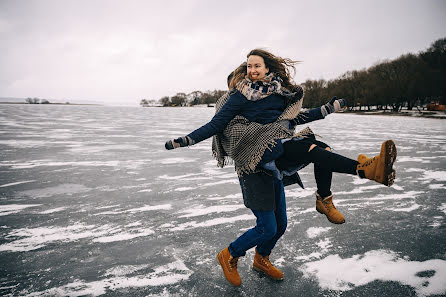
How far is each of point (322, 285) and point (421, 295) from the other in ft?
2.02

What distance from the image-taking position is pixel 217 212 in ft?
10.7

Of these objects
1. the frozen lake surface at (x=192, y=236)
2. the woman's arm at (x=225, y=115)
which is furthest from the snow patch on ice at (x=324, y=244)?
the woman's arm at (x=225, y=115)

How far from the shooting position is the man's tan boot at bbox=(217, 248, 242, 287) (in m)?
1.97

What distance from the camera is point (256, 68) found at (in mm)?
1904

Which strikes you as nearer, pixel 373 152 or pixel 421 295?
pixel 421 295

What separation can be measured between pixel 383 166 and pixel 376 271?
106 cm

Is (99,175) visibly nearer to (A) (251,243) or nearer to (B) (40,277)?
(B) (40,277)

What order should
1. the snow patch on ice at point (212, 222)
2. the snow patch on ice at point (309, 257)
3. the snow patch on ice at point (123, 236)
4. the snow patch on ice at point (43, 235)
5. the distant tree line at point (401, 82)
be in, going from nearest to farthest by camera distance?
the snow patch on ice at point (309, 257) < the snow patch on ice at point (43, 235) < the snow patch on ice at point (123, 236) < the snow patch on ice at point (212, 222) < the distant tree line at point (401, 82)

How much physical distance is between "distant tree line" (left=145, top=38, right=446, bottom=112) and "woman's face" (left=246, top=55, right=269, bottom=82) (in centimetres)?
2991

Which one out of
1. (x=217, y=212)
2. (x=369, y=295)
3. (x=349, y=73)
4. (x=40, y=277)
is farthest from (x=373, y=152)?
(x=349, y=73)

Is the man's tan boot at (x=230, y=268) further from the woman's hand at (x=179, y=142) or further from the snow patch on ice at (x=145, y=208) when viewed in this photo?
the snow patch on ice at (x=145, y=208)

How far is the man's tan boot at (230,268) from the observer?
6.47 feet

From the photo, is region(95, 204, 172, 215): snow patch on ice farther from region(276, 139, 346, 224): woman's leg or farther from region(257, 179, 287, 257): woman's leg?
region(276, 139, 346, 224): woman's leg

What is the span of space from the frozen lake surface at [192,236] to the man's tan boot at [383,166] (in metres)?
0.87
